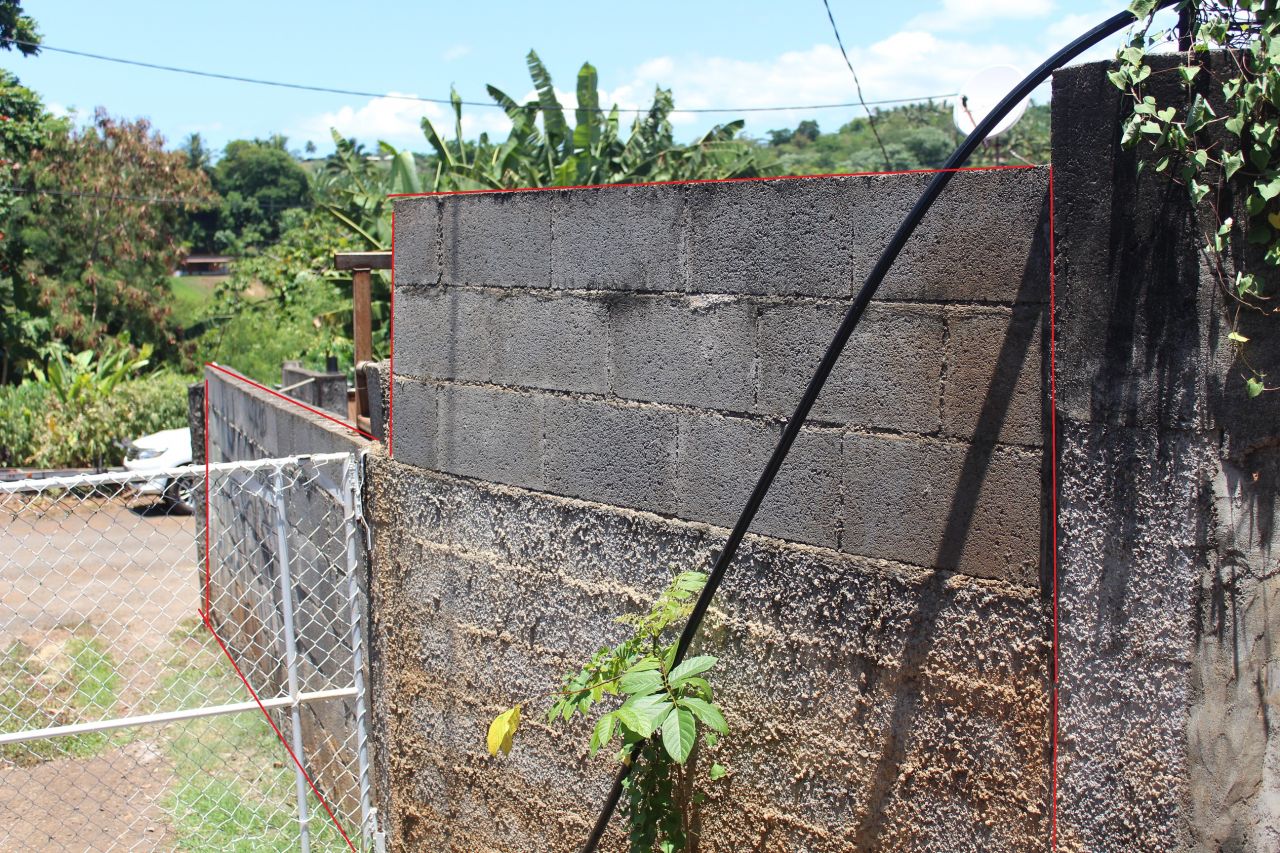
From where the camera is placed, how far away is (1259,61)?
1.86m

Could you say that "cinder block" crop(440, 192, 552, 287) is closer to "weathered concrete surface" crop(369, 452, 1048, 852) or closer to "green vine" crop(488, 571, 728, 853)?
"weathered concrete surface" crop(369, 452, 1048, 852)

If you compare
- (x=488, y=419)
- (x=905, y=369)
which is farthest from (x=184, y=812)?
(x=905, y=369)

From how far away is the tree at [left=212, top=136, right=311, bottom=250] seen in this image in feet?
218

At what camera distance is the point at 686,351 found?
2982 mm

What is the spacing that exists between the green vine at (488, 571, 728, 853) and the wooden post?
83.6 inches

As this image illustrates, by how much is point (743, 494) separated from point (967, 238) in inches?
34.8

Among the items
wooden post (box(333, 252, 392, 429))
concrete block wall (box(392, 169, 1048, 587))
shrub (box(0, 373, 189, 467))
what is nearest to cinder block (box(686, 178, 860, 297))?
concrete block wall (box(392, 169, 1048, 587))

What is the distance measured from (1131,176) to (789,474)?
1.07m

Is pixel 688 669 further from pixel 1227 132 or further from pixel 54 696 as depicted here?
pixel 54 696

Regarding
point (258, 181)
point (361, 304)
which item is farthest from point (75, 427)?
point (258, 181)

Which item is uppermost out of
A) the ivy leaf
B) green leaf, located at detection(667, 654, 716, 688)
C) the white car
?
the ivy leaf

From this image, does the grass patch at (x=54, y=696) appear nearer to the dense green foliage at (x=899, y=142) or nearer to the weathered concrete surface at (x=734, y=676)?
the weathered concrete surface at (x=734, y=676)

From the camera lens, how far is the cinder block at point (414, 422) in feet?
12.7

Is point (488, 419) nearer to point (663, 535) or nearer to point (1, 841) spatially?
point (663, 535)
